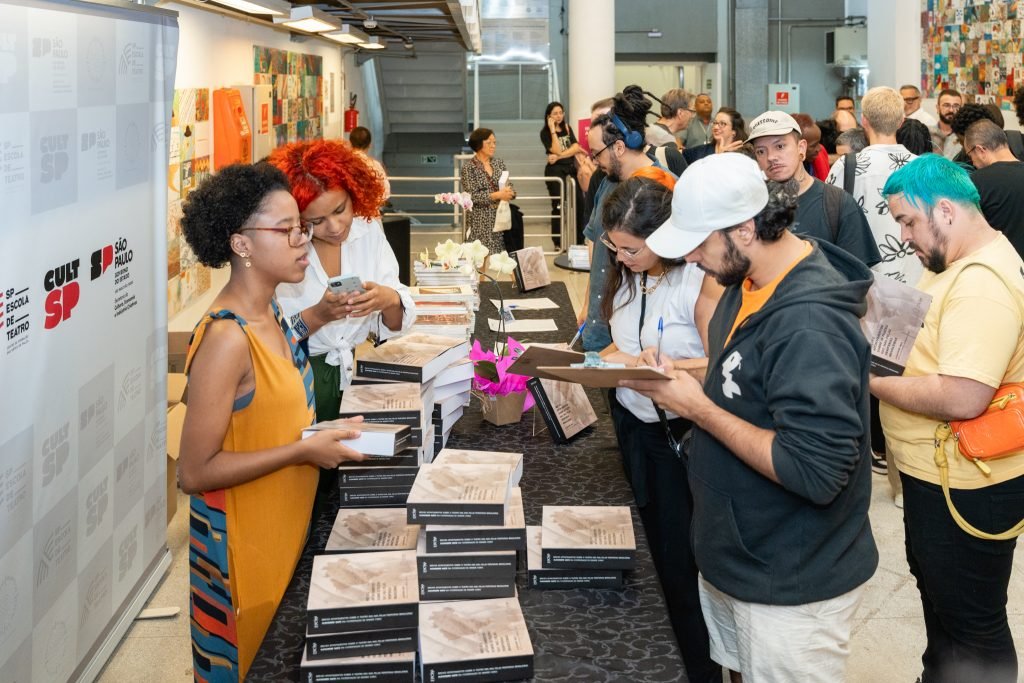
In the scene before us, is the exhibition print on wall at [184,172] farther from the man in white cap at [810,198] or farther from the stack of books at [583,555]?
the stack of books at [583,555]

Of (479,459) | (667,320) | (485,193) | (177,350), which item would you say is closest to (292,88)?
(485,193)

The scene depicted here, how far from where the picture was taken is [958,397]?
2.64 m

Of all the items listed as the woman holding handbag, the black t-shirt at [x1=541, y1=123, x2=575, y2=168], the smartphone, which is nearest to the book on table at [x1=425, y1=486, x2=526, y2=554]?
the smartphone

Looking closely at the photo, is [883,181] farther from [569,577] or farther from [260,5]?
[260,5]

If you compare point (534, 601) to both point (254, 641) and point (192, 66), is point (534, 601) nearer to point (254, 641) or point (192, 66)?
point (254, 641)

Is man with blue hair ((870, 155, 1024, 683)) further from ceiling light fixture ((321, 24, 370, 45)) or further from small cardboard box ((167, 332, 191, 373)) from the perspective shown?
ceiling light fixture ((321, 24, 370, 45))

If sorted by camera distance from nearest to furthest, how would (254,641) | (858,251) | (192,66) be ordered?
(254,641)
(858,251)
(192,66)

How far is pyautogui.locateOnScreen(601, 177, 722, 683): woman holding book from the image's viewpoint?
3.03 m

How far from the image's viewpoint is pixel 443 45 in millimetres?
18578

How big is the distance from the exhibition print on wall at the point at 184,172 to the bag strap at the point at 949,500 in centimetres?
459

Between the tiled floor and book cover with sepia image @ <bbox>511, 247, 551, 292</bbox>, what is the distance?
2.37 m

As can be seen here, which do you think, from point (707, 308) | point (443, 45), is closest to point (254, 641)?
point (707, 308)

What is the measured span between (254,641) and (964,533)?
1.84 m

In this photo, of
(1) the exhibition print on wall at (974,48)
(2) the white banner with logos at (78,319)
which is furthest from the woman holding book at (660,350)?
(1) the exhibition print on wall at (974,48)
